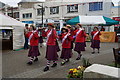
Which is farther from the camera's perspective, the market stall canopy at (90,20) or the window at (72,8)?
the window at (72,8)

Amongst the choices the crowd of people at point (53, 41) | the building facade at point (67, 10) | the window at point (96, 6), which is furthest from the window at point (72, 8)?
the crowd of people at point (53, 41)

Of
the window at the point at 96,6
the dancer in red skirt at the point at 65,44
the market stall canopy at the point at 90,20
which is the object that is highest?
the window at the point at 96,6

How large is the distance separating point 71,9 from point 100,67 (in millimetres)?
25819

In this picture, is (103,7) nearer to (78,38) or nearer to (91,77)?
(78,38)

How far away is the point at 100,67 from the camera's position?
10.2ft

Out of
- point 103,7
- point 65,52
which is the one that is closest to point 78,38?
point 65,52

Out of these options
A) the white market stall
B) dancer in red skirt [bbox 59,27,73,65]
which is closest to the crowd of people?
dancer in red skirt [bbox 59,27,73,65]

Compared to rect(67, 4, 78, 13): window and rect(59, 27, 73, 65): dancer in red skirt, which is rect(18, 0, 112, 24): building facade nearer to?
rect(67, 4, 78, 13): window

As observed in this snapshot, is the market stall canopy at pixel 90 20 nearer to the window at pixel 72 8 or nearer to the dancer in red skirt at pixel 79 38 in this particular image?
the dancer in red skirt at pixel 79 38

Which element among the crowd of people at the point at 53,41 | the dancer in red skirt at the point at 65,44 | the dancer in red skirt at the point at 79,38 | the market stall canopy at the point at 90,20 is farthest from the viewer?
the market stall canopy at the point at 90,20

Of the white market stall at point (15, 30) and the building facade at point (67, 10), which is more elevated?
the building facade at point (67, 10)

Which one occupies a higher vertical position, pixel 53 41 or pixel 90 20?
pixel 90 20

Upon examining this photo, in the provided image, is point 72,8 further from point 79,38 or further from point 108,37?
point 79,38

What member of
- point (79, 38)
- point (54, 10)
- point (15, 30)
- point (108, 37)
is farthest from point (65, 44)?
point (54, 10)
